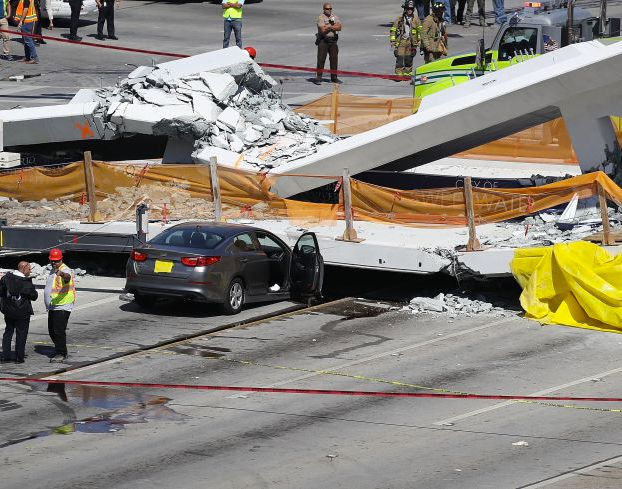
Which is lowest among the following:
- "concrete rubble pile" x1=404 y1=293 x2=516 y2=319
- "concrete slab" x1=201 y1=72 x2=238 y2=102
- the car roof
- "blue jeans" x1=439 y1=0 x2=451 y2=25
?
"concrete rubble pile" x1=404 y1=293 x2=516 y2=319

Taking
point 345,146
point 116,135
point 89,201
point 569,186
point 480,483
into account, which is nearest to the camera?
point 480,483

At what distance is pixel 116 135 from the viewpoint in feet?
91.1

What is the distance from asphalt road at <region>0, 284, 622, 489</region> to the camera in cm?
1362

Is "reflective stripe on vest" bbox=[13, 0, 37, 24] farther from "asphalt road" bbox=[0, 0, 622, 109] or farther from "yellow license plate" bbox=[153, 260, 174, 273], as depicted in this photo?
"yellow license plate" bbox=[153, 260, 174, 273]

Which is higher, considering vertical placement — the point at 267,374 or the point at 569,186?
the point at 569,186

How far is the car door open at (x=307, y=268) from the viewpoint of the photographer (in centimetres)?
2169

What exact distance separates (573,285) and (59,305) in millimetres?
7180

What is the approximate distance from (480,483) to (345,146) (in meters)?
12.5

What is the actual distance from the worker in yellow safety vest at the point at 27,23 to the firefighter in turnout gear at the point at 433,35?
33.4ft

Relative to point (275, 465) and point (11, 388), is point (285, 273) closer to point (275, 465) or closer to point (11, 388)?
point (11, 388)

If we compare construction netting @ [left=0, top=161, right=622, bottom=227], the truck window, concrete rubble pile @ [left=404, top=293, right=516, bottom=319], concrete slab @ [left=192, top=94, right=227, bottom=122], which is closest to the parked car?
construction netting @ [left=0, top=161, right=622, bottom=227]

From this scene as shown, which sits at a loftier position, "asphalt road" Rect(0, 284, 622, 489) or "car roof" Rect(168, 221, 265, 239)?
"car roof" Rect(168, 221, 265, 239)

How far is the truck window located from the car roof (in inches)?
397

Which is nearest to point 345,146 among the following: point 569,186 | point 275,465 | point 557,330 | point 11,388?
point 569,186
